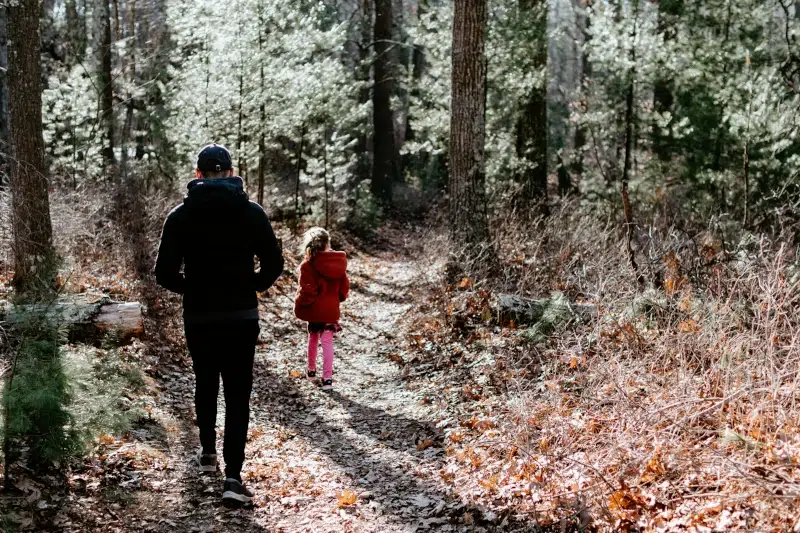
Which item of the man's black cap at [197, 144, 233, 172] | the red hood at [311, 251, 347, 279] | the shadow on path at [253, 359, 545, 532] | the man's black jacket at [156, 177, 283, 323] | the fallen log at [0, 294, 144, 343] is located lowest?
the shadow on path at [253, 359, 545, 532]

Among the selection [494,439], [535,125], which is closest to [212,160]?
[494,439]

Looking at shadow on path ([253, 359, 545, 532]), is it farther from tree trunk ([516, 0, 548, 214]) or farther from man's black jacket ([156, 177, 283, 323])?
tree trunk ([516, 0, 548, 214])

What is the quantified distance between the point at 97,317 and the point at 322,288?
7.99 feet

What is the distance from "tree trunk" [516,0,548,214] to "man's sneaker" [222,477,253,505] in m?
10.6

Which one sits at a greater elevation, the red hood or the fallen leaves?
the red hood

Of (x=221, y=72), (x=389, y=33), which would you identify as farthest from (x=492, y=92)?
(x=389, y=33)

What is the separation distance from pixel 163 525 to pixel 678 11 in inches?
533

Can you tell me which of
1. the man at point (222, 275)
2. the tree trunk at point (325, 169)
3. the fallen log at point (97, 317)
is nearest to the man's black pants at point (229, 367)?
the man at point (222, 275)

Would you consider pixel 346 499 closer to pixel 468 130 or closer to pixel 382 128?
pixel 468 130

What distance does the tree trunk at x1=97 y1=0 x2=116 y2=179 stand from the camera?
646 inches

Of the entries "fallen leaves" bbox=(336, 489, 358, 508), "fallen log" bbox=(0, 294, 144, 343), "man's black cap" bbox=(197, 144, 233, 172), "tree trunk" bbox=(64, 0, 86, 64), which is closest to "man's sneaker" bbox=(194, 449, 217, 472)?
"fallen leaves" bbox=(336, 489, 358, 508)

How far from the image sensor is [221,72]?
44.8ft

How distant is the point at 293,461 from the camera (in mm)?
5871

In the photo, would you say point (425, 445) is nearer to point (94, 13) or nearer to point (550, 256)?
point (550, 256)
